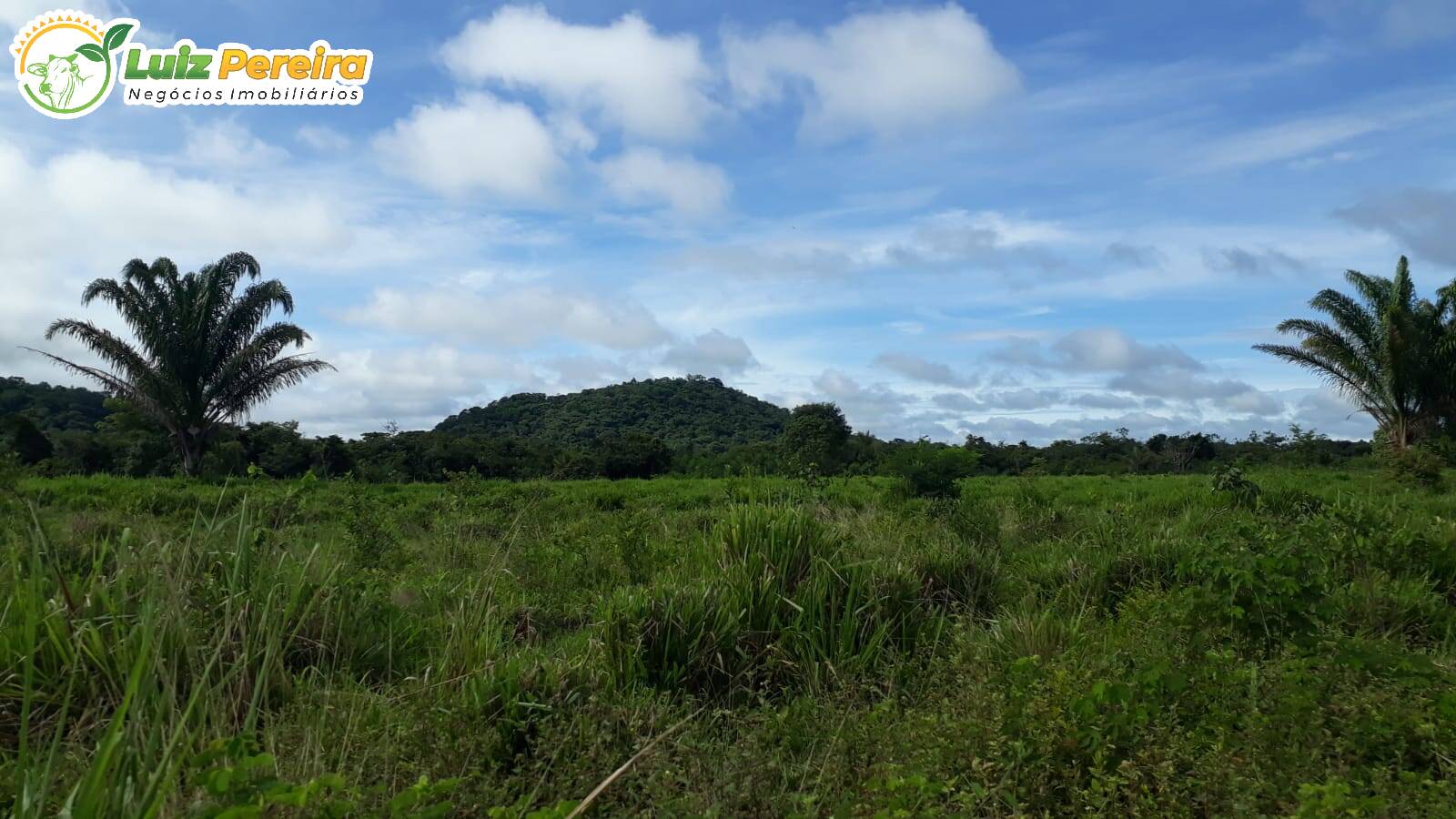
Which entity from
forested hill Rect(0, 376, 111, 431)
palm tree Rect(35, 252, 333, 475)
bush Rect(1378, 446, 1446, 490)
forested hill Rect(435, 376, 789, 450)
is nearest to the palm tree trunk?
palm tree Rect(35, 252, 333, 475)

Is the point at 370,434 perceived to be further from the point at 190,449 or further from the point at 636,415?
the point at 636,415

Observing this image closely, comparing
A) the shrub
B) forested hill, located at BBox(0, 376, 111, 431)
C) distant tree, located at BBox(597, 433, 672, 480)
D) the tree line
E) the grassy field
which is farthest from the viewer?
forested hill, located at BBox(0, 376, 111, 431)

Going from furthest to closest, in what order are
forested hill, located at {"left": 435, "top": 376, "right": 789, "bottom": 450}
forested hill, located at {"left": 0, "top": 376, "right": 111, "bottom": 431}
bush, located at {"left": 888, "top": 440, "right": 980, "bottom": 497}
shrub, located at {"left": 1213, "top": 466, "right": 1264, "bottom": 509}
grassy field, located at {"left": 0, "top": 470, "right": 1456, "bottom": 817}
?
forested hill, located at {"left": 435, "top": 376, "right": 789, "bottom": 450} < forested hill, located at {"left": 0, "top": 376, "right": 111, "bottom": 431} < bush, located at {"left": 888, "top": 440, "right": 980, "bottom": 497} < shrub, located at {"left": 1213, "top": 466, "right": 1264, "bottom": 509} < grassy field, located at {"left": 0, "top": 470, "right": 1456, "bottom": 817}

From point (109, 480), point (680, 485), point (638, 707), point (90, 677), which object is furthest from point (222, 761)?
point (109, 480)

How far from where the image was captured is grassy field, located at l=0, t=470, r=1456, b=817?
3045 millimetres

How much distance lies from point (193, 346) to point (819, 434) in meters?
16.4

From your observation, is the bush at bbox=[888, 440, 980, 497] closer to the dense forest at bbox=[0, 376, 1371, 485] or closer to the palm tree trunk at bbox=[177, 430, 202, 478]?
the dense forest at bbox=[0, 376, 1371, 485]

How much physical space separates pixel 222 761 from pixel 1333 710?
406 cm

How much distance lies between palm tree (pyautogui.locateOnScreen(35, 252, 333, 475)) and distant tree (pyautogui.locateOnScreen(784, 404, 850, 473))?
1276 cm

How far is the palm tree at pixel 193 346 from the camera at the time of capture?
843 inches

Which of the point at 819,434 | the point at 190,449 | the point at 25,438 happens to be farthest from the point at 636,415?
the point at 25,438

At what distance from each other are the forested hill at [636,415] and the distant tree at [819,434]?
11.8m

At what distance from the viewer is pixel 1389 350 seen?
23078 millimetres

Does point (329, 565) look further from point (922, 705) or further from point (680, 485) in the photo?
point (680, 485)
